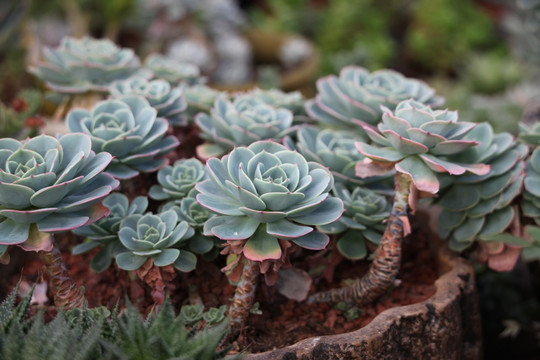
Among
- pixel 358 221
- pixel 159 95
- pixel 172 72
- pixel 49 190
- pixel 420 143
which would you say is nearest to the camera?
pixel 49 190

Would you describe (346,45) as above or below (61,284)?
below

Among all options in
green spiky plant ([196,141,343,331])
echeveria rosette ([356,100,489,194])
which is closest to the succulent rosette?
green spiky plant ([196,141,343,331])

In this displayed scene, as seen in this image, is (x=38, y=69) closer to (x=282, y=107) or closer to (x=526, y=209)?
(x=282, y=107)

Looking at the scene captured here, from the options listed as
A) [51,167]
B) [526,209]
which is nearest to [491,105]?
[526,209]

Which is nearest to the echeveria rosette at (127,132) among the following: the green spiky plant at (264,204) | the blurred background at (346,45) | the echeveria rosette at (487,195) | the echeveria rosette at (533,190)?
the green spiky plant at (264,204)

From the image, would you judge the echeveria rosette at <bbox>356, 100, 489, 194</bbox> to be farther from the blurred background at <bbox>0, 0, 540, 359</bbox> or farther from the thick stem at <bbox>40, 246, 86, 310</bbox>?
the blurred background at <bbox>0, 0, 540, 359</bbox>

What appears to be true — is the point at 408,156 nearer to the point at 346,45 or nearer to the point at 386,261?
the point at 386,261

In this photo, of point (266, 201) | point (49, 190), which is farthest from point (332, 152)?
point (49, 190)
